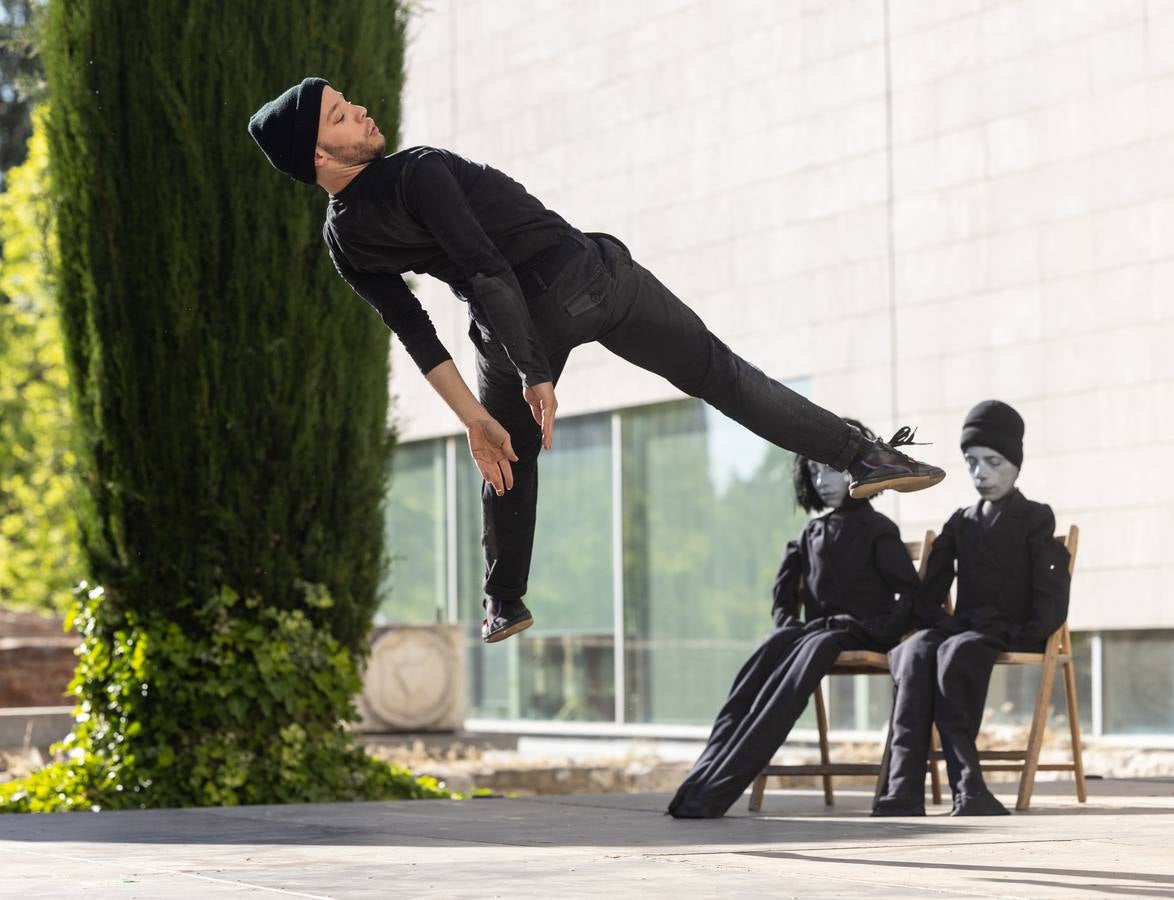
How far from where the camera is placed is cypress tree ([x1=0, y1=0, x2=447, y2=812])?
8.36 m

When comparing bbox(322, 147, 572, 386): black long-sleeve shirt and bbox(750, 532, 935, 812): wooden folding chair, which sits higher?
bbox(322, 147, 572, 386): black long-sleeve shirt

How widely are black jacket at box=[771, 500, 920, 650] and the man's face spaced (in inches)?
125

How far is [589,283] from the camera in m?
5.16

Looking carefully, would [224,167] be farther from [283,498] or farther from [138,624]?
[138,624]

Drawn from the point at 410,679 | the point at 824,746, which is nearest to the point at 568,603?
the point at 410,679

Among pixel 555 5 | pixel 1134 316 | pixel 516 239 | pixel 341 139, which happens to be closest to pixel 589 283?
pixel 516 239

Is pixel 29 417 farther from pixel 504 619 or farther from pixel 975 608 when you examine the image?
pixel 504 619

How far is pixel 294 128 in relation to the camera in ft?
16.6

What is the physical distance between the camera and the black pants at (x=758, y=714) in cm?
689

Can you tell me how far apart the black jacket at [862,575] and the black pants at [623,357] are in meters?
2.16

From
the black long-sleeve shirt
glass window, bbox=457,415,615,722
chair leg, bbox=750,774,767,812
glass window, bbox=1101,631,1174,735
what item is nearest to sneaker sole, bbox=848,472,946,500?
the black long-sleeve shirt

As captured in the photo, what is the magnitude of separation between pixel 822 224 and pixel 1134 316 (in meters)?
2.96

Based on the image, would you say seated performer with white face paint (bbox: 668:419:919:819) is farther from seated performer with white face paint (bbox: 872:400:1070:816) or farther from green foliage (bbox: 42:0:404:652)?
green foliage (bbox: 42:0:404:652)

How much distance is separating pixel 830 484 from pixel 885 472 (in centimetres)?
242
